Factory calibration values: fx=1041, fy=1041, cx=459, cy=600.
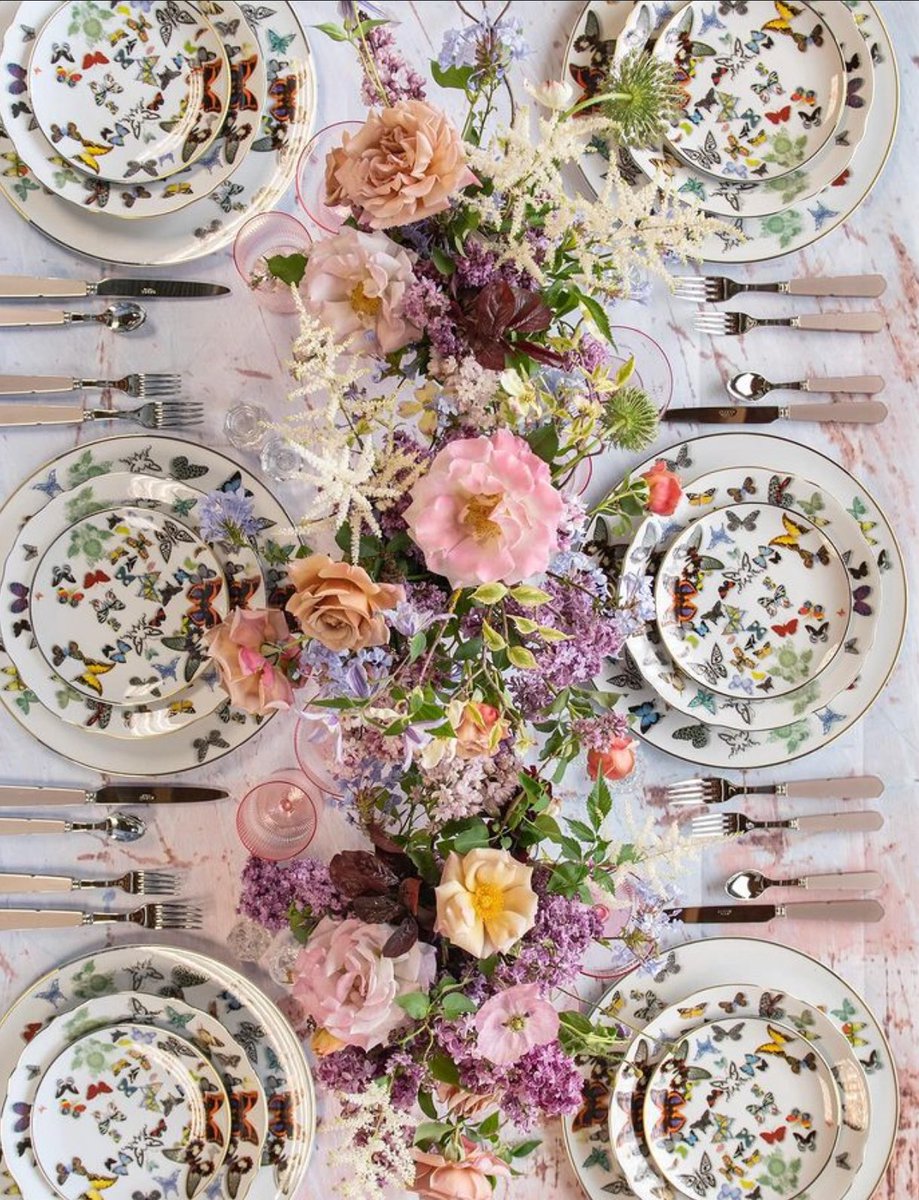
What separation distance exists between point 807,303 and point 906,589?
39 centimetres

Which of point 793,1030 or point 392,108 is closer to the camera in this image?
point 392,108

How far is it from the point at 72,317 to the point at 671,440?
30.0 inches

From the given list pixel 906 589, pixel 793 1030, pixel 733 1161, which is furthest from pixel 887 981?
pixel 906 589

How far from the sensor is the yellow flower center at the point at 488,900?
878 millimetres

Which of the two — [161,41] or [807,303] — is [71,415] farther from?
[807,303]

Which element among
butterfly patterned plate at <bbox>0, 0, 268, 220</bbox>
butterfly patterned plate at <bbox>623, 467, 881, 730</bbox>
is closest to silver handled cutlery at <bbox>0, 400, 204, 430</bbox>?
butterfly patterned plate at <bbox>0, 0, 268, 220</bbox>

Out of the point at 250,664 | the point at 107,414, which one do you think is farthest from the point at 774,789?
the point at 107,414

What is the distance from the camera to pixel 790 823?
4.39 ft

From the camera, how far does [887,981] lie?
1.38 meters

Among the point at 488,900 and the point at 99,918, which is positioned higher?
the point at 99,918

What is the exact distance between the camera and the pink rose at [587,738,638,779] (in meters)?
1.16

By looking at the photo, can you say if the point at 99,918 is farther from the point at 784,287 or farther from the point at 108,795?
the point at 784,287

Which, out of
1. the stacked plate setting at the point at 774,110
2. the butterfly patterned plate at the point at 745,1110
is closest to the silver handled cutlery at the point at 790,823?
the butterfly patterned plate at the point at 745,1110

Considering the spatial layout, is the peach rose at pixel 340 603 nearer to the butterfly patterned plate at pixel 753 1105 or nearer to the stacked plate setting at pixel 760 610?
the stacked plate setting at pixel 760 610
